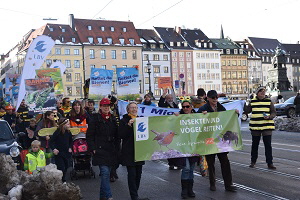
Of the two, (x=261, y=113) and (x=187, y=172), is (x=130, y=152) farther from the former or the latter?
(x=261, y=113)

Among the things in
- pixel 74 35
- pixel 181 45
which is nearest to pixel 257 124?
pixel 74 35

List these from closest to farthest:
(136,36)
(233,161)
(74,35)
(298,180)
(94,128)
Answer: (94,128)
(298,180)
(233,161)
(74,35)
(136,36)

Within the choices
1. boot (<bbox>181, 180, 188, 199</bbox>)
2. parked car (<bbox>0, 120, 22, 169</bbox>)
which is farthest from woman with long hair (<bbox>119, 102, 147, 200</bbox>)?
parked car (<bbox>0, 120, 22, 169</bbox>)

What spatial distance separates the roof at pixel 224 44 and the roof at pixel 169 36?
12.3 m

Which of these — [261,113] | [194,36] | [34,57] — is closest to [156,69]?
[194,36]

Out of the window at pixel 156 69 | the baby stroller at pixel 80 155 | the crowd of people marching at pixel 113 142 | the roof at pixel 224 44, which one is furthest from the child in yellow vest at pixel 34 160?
the roof at pixel 224 44

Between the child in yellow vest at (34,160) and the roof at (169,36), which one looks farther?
the roof at (169,36)

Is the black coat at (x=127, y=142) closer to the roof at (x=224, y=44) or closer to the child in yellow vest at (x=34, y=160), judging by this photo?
the child in yellow vest at (x=34, y=160)

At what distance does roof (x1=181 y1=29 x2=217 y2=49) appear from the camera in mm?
104125

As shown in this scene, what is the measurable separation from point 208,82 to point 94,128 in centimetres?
9921

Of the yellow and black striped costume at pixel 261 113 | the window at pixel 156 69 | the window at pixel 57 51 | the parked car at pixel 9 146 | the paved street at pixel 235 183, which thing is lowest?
the paved street at pixel 235 183

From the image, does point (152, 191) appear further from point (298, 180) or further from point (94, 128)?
point (298, 180)

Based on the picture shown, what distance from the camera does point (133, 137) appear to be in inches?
321

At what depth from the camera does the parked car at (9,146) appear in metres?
10.2
